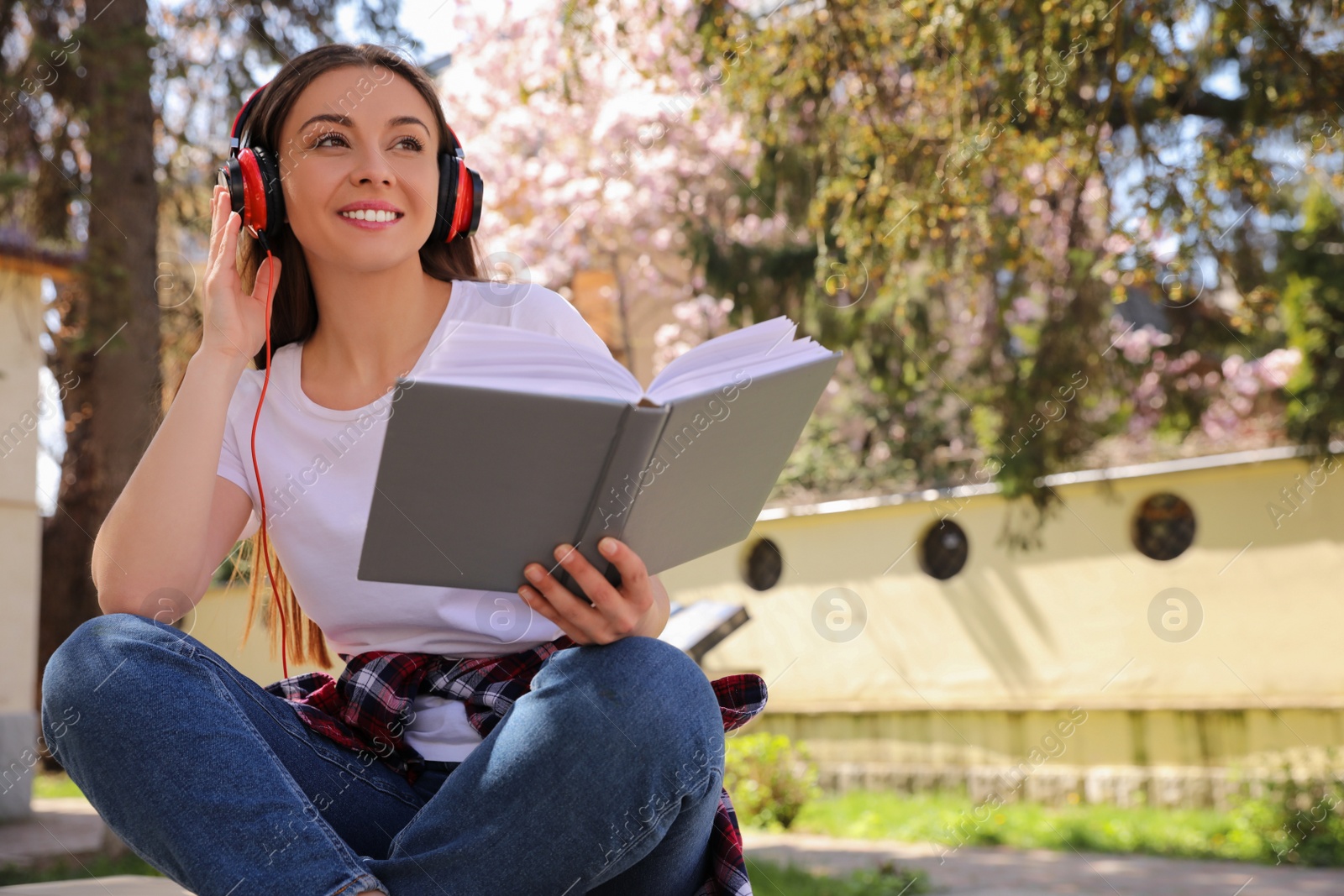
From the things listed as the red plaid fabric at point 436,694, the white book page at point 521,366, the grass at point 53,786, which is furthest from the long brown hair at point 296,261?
the grass at point 53,786

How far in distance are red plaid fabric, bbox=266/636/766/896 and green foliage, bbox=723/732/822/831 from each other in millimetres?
5466

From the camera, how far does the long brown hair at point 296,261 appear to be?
203 centimetres

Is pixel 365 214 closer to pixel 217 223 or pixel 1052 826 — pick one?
pixel 217 223

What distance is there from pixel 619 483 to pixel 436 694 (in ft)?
1.85

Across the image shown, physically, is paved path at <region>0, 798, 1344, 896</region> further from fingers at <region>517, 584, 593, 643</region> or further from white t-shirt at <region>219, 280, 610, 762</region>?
fingers at <region>517, 584, 593, 643</region>

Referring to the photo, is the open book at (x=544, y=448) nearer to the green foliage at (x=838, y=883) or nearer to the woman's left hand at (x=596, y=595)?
the woman's left hand at (x=596, y=595)

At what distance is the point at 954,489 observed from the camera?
27.4ft

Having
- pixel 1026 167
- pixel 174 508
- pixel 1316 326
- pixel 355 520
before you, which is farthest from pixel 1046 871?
pixel 174 508

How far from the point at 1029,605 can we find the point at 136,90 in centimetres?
622

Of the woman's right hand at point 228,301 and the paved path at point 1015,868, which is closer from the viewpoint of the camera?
the woman's right hand at point 228,301

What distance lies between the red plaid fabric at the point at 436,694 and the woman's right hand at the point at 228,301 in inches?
21.0

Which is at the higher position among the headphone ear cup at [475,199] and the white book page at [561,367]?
the headphone ear cup at [475,199]

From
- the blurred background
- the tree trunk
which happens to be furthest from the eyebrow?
the tree trunk

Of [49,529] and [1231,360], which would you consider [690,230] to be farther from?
[49,529]
